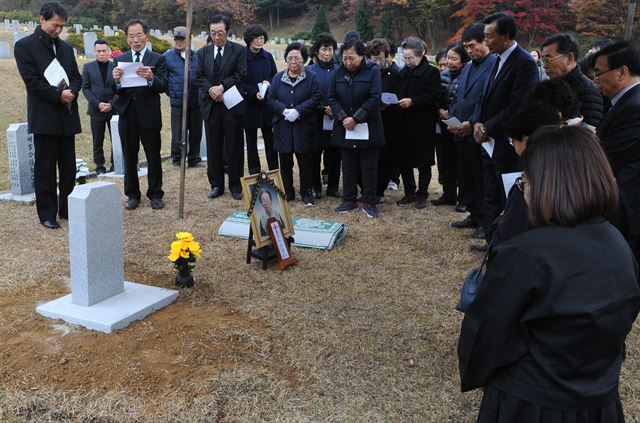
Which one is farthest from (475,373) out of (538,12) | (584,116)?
Result: (538,12)

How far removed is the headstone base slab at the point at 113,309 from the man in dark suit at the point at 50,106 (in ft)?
7.13

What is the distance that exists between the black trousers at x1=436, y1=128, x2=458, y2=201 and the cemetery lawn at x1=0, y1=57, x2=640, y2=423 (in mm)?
1557

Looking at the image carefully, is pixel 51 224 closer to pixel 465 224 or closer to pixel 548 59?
pixel 465 224

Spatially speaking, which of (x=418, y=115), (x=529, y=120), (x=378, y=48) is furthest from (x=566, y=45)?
(x=378, y=48)

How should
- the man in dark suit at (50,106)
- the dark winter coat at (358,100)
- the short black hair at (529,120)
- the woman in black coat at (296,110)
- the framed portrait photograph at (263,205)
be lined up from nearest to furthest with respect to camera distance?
1. the short black hair at (529,120)
2. the framed portrait photograph at (263,205)
3. the man in dark suit at (50,106)
4. the dark winter coat at (358,100)
5. the woman in black coat at (296,110)

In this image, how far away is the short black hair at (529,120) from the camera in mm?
2730

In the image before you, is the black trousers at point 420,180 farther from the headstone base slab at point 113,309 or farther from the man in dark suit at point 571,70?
the headstone base slab at point 113,309

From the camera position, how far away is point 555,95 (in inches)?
118

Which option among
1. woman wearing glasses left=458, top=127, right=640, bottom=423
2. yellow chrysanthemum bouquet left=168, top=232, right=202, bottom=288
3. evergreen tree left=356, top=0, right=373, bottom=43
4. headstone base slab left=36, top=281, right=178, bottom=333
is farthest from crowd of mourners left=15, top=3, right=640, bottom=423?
evergreen tree left=356, top=0, right=373, bottom=43

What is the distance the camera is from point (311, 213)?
642 centimetres

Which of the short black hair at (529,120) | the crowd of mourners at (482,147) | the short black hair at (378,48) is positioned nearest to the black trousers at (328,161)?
the crowd of mourners at (482,147)

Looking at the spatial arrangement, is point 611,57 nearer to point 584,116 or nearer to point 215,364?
point 584,116

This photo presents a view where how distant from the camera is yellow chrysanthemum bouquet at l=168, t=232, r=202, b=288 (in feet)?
13.4

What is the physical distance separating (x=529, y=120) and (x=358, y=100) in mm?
3514
